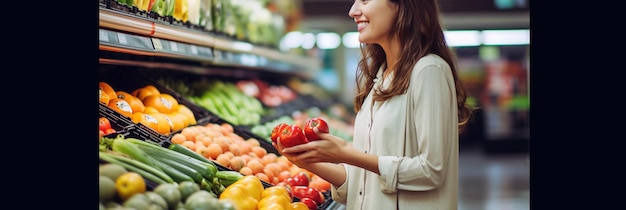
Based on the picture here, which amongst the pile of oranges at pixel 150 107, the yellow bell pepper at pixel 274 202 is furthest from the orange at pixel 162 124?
the yellow bell pepper at pixel 274 202

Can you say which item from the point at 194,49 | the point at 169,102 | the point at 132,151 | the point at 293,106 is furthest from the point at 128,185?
the point at 293,106

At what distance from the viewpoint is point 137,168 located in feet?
6.89

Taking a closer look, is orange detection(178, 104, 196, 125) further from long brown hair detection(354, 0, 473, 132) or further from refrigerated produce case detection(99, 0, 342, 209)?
long brown hair detection(354, 0, 473, 132)

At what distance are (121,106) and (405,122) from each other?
133cm

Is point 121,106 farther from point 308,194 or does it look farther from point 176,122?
point 308,194

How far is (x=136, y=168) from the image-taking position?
6.86 feet

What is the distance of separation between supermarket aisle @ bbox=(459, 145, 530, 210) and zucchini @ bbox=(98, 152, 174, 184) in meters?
5.98

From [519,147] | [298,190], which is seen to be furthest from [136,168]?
[519,147]

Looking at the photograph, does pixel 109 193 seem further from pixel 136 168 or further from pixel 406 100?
pixel 406 100

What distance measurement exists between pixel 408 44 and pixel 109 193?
1155mm

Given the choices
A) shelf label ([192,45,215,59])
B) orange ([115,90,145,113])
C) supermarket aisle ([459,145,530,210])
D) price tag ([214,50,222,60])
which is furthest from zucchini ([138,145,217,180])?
supermarket aisle ([459,145,530,210])

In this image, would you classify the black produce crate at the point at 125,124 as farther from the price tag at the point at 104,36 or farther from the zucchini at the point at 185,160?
the price tag at the point at 104,36

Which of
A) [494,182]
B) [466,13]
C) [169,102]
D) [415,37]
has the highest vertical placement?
[466,13]
